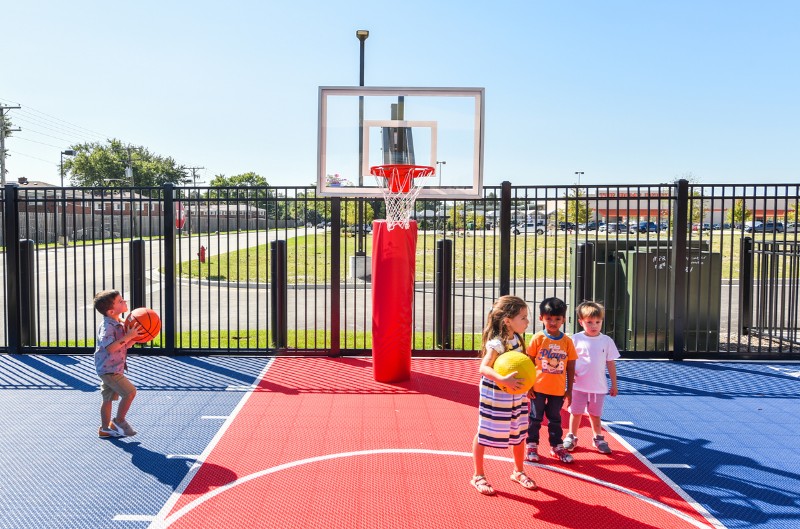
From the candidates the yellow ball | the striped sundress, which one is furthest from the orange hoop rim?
the yellow ball

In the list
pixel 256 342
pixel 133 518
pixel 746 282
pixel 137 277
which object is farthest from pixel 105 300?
pixel 746 282

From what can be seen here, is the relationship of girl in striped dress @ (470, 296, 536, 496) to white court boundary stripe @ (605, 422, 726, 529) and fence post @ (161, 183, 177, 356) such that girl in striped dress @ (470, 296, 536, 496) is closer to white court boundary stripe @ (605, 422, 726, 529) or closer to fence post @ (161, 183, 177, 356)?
white court boundary stripe @ (605, 422, 726, 529)

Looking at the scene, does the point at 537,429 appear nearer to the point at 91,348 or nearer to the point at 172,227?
the point at 172,227

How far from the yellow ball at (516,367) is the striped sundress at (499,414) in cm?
10

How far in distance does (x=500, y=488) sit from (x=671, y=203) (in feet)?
18.8

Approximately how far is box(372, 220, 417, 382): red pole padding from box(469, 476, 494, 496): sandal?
3187 millimetres

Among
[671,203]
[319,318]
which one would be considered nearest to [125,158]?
[319,318]

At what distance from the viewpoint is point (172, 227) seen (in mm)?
8906

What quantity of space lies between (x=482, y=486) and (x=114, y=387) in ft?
10.9

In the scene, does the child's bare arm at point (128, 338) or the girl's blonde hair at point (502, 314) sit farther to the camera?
the child's bare arm at point (128, 338)

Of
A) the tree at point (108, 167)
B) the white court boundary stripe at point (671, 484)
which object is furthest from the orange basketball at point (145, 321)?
the tree at point (108, 167)

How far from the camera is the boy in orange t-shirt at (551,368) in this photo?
5.07 metres

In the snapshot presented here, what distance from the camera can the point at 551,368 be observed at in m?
5.17

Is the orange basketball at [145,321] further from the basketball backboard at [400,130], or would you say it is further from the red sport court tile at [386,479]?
the basketball backboard at [400,130]
